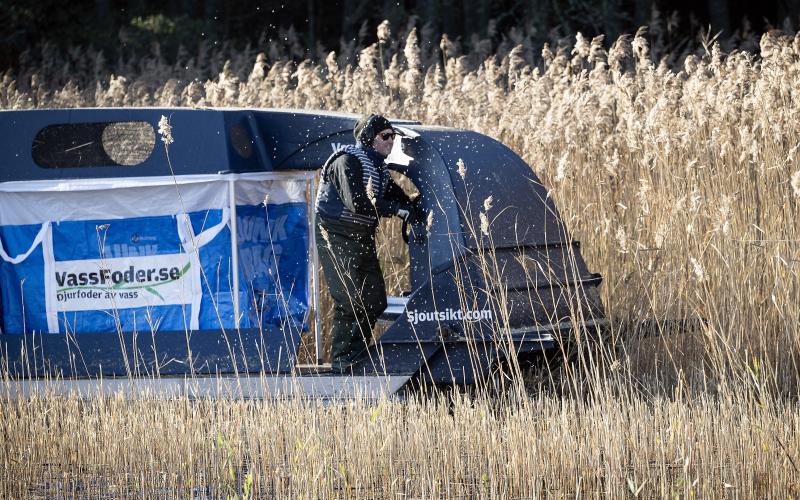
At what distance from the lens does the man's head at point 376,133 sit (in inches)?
292

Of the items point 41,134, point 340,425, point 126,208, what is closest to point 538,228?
point 340,425

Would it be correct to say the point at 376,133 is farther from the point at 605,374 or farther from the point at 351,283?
the point at 605,374

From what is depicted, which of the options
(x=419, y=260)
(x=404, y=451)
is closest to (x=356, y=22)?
(x=419, y=260)

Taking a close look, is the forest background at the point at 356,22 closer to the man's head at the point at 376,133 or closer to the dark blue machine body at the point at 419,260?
the dark blue machine body at the point at 419,260

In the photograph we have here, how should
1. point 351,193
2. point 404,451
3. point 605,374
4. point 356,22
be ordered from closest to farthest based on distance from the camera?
point 404,451, point 605,374, point 351,193, point 356,22

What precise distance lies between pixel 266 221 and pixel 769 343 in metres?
3.03

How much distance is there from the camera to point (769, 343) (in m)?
7.67

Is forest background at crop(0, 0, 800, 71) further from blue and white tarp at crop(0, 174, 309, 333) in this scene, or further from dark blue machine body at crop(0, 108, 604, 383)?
blue and white tarp at crop(0, 174, 309, 333)

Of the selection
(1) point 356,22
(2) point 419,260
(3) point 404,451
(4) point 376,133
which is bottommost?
(3) point 404,451

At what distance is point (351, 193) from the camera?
24.3 feet

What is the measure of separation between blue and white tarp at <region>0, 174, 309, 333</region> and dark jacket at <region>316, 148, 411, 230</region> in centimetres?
42

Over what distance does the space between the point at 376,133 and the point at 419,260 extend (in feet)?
2.47

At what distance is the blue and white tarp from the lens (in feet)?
24.7

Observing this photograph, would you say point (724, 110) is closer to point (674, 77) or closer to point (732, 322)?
point (674, 77)
